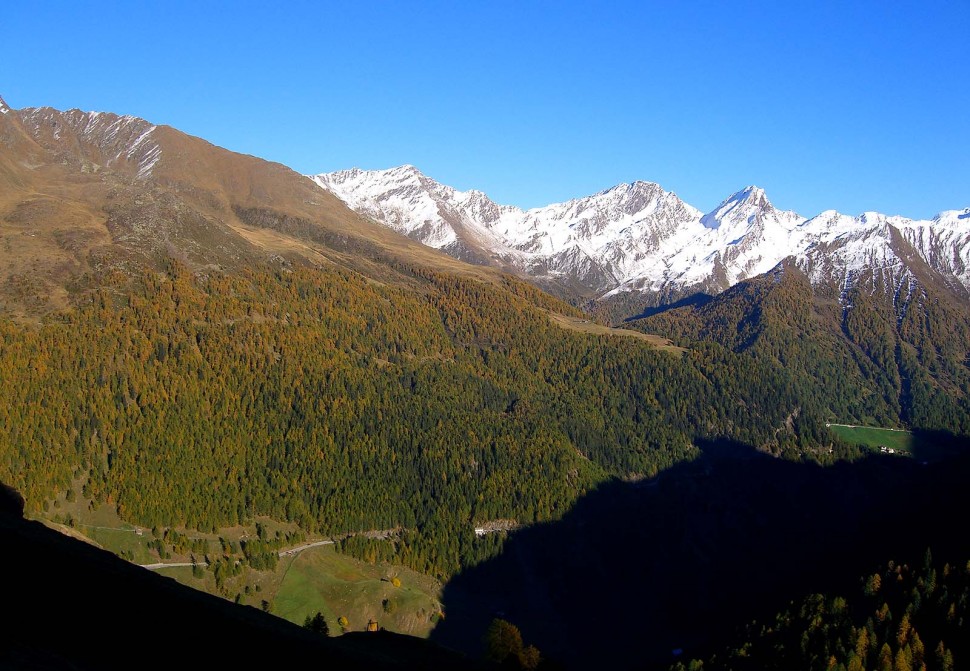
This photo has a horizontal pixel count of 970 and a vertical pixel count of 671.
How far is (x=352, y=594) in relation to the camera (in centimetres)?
16275

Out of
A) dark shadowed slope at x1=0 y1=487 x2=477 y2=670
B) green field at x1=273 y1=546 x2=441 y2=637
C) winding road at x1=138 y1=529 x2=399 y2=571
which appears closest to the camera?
dark shadowed slope at x1=0 y1=487 x2=477 y2=670

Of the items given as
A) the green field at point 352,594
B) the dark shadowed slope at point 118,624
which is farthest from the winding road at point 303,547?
the dark shadowed slope at point 118,624

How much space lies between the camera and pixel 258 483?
630ft

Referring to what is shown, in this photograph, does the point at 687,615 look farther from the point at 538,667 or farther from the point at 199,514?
the point at 199,514

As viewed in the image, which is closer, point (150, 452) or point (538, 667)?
point (538, 667)

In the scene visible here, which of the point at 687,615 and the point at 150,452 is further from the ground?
the point at 150,452

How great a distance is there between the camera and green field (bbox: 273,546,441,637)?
518 feet

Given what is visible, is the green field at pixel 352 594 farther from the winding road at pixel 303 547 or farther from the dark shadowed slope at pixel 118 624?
the dark shadowed slope at pixel 118 624

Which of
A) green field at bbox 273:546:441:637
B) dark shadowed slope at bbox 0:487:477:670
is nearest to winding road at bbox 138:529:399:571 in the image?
green field at bbox 273:546:441:637

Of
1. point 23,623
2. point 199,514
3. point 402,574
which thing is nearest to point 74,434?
point 199,514

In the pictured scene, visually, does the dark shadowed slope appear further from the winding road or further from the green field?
the winding road

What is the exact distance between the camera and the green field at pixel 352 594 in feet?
518

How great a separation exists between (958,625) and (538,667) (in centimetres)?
5845

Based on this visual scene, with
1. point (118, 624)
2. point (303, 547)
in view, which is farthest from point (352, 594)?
point (118, 624)
